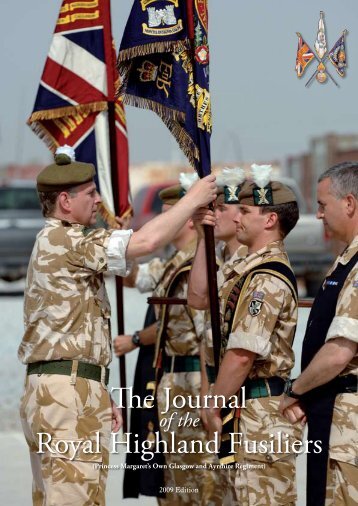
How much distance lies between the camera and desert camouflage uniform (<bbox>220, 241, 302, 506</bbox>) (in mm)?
4613

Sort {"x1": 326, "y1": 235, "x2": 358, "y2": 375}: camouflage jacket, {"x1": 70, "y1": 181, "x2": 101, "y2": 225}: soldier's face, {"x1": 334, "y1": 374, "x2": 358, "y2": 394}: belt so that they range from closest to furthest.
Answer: {"x1": 326, "y1": 235, "x2": 358, "y2": 375}: camouflage jacket, {"x1": 334, "y1": 374, "x2": 358, "y2": 394}: belt, {"x1": 70, "y1": 181, "x2": 101, "y2": 225}: soldier's face

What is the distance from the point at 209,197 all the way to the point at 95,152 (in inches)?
77.9

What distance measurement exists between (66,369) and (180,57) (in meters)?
1.43

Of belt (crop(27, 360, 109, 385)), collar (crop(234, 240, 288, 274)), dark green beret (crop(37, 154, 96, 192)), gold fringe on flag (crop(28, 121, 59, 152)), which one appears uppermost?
gold fringe on flag (crop(28, 121, 59, 152))

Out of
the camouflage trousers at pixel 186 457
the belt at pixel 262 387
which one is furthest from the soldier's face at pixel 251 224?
the camouflage trousers at pixel 186 457

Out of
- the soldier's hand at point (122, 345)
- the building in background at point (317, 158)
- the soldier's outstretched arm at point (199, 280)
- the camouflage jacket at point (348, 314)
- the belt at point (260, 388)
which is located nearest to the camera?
the camouflage jacket at point (348, 314)

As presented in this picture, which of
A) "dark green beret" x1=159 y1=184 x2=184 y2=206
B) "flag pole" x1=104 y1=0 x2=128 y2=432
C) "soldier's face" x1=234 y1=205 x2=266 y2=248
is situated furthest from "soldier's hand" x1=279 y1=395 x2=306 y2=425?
"dark green beret" x1=159 y1=184 x2=184 y2=206

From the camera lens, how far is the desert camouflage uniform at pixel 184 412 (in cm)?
593

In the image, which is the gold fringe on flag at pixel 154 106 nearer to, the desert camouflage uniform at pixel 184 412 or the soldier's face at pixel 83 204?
the soldier's face at pixel 83 204

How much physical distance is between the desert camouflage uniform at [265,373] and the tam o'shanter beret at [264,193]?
300mm

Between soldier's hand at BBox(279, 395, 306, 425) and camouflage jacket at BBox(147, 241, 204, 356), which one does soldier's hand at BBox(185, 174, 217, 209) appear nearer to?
soldier's hand at BBox(279, 395, 306, 425)

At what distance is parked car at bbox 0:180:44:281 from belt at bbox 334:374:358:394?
15484 mm

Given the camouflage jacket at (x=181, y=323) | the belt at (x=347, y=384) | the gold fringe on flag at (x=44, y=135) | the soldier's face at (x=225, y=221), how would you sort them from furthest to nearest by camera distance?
the gold fringe on flag at (x=44, y=135) → the camouflage jacket at (x=181, y=323) → the soldier's face at (x=225, y=221) → the belt at (x=347, y=384)

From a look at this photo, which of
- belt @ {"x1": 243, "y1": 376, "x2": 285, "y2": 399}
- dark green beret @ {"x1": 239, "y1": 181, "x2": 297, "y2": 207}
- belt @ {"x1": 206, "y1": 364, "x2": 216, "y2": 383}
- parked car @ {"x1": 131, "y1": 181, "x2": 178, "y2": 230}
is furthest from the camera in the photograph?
parked car @ {"x1": 131, "y1": 181, "x2": 178, "y2": 230}
